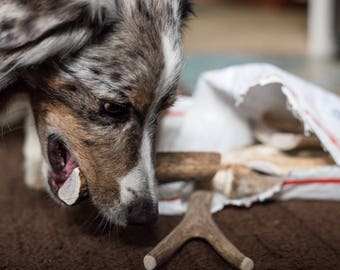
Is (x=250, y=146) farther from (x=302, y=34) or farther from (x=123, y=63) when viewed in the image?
(x=302, y=34)

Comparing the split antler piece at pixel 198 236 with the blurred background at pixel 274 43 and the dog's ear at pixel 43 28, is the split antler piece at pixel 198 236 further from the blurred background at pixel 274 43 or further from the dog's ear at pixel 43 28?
the blurred background at pixel 274 43

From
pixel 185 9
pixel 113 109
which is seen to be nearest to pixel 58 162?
pixel 113 109

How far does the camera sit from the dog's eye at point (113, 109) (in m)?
1.37

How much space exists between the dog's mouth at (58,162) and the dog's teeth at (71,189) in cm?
5

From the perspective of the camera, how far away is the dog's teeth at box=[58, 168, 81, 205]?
1.38 m

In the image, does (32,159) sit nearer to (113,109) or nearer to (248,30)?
(113,109)

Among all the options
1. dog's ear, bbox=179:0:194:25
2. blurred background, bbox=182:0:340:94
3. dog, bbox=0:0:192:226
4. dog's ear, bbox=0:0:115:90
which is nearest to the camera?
dog's ear, bbox=0:0:115:90

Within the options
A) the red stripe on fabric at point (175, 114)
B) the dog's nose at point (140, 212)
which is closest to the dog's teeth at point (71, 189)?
the dog's nose at point (140, 212)

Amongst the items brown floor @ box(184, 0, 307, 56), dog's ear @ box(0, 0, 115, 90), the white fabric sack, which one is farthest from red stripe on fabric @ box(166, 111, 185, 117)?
brown floor @ box(184, 0, 307, 56)

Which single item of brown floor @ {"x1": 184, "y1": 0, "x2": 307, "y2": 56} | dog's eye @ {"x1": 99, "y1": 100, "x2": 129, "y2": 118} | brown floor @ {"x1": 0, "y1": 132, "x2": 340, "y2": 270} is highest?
dog's eye @ {"x1": 99, "y1": 100, "x2": 129, "y2": 118}

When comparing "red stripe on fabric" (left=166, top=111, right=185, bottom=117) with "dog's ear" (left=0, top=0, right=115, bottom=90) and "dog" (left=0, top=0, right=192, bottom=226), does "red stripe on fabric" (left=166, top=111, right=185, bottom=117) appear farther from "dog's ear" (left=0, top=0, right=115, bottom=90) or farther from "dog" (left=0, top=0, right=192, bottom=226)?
"dog's ear" (left=0, top=0, right=115, bottom=90)

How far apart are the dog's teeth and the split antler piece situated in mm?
234

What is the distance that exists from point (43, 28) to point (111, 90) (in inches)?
8.2

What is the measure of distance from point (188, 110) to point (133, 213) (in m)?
0.63
